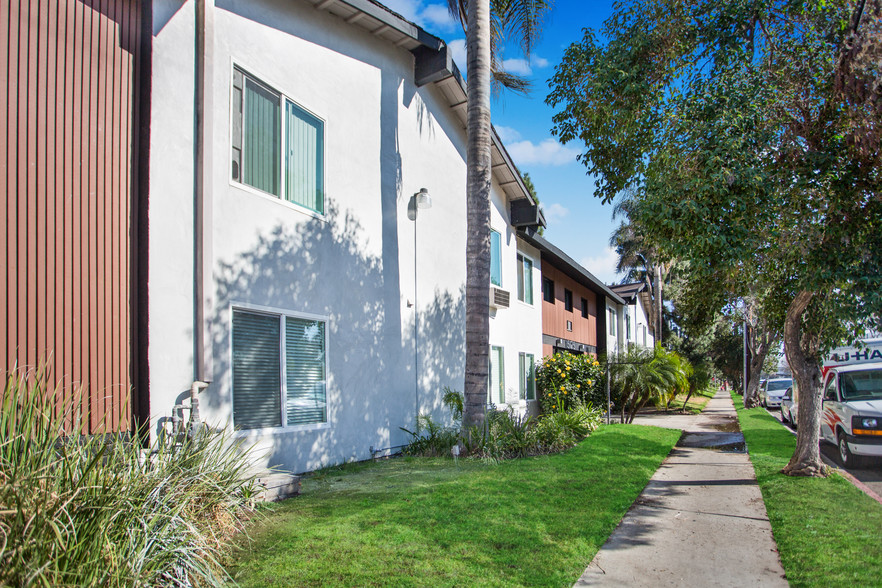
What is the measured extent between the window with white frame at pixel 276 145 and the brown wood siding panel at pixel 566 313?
43.3 ft

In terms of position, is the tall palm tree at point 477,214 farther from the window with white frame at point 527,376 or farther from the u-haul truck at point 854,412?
the window with white frame at point 527,376

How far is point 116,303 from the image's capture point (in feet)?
21.1

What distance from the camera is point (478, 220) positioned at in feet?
36.5

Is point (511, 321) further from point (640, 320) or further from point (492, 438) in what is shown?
point (640, 320)

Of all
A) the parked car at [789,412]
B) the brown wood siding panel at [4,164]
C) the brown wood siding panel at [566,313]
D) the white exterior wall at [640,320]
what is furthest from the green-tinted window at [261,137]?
the white exterior wall at [640,320]

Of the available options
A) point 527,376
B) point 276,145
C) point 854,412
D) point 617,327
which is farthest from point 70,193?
point 617,327

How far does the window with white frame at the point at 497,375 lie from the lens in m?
15.4

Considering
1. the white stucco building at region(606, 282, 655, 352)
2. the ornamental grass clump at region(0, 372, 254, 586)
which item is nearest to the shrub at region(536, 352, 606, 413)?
the white stucco building at region(606, 282, 655, 352)

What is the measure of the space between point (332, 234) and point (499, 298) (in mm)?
6867

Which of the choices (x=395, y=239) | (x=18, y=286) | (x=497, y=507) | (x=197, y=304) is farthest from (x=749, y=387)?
(x=18, y=286)

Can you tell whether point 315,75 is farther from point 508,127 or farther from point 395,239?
point 508,127

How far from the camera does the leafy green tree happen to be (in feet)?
25.3

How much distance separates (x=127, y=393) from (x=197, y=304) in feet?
4.24

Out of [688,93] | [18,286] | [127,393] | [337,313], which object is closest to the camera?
[18,286]
